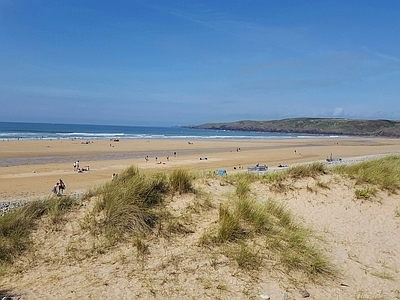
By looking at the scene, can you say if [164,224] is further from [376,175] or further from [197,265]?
[376,175]

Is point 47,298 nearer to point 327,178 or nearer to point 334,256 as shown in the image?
point 334,256

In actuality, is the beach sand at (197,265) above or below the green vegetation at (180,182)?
below

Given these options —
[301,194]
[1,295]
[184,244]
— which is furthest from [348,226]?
[1,295]

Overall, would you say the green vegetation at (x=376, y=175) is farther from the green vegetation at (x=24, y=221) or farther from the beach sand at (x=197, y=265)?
the green vegetation at (x=24, y=221)

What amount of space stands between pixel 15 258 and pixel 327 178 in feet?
28.0

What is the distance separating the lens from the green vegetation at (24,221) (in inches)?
220

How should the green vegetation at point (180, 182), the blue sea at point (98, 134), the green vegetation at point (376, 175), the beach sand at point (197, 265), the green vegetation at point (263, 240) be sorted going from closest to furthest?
the beach sand at point (197, 265)
the green vegetation at point (263, 240)
the green vegetation at point (180, 182)
the green vegetation at point (376, 175)
the blue sea at point (98, 134)

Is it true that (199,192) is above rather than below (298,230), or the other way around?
above

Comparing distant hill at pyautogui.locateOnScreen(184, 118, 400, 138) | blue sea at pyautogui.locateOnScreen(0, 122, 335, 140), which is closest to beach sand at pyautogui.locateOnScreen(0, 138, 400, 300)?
blue sea at pyautogui.locateOnScreen(0, 122, 335, 140)

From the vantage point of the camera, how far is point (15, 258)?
546 centimetres

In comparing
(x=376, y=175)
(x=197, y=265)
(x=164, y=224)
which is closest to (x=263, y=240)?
(x=197, y=265)

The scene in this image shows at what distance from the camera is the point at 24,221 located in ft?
20.1

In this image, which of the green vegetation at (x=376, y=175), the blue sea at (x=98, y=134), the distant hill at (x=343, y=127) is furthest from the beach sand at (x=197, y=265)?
the distant hill at (x=343, y=127)

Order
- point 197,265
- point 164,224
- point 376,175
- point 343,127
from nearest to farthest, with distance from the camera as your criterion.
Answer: point 197,265
point 164,224
point 376,175
point 343,127
